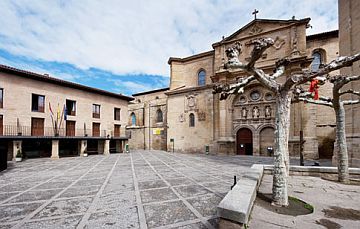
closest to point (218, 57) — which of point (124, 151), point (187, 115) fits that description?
point (187, 115)

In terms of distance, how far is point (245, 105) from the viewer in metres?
21.0

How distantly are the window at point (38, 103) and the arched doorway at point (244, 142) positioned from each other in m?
20.5

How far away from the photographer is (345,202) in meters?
4.67

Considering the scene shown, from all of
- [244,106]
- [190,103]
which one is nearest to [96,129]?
[190,103]

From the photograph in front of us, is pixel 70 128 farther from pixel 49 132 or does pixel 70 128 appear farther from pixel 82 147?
pixel 82 147

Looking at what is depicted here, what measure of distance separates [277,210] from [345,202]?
7.00ft

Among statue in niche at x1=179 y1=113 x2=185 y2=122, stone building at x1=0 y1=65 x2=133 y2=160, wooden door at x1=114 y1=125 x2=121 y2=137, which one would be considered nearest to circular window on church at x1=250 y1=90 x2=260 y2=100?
statue in niche at x1=179 y1=113 x2=185 y2=122

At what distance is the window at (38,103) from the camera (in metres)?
17.4

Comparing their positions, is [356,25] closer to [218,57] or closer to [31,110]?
[218,57]

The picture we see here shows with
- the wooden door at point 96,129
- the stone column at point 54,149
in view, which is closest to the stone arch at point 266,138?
the wooden door at point 96,129

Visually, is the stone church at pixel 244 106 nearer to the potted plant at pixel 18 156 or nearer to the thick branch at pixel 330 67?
the thick branch at pixel 330 67

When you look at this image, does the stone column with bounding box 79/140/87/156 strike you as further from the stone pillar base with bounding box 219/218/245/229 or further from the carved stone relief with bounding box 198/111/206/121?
the stone pillar base with bounding box 219/218/245/229

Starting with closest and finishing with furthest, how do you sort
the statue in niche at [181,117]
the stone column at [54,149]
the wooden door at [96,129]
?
the stone column at [54,149], the wooden door at [96,129], the statue in niche at [181,117]

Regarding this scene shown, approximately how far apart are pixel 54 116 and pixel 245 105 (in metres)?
20.3
